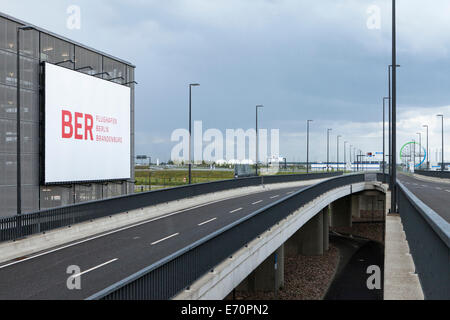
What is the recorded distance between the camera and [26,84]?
24203 millimetres

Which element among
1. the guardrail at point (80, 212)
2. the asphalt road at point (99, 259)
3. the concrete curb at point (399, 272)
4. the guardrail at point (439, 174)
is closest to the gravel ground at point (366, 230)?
the guardrail at point (439, 174)

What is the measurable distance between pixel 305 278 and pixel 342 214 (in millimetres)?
26736

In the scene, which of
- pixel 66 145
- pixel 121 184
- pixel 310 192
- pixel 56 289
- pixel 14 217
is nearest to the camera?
pixel 56 289

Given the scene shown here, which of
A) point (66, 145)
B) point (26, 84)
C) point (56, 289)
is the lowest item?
point (56, 289)

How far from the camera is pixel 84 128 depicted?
28.4 meters

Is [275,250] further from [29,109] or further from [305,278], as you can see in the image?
[29,109]

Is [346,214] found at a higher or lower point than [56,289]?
lower

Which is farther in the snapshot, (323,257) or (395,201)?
(323,257)

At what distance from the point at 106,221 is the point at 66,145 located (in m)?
10.7

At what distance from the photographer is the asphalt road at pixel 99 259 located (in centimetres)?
1004
